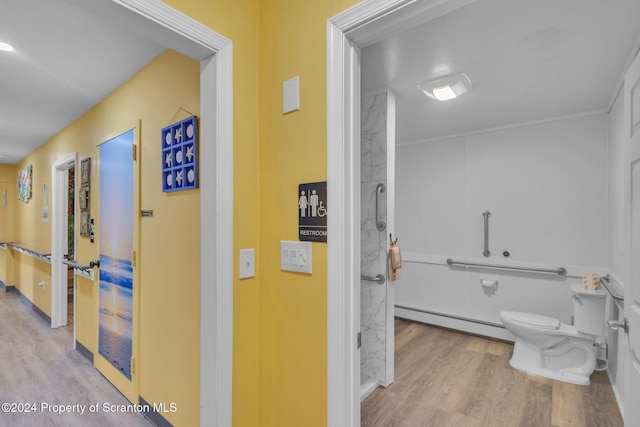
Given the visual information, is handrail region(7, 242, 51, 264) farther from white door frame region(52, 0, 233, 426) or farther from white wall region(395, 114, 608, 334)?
white wall region(395, 114, 608, 334)

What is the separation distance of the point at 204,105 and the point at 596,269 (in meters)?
3.62

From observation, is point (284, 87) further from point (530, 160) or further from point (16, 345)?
point (16, 345)

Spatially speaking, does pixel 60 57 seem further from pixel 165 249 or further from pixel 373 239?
pixel 373 239

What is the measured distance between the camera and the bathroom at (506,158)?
174 centimetres

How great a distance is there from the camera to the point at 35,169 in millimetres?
4832

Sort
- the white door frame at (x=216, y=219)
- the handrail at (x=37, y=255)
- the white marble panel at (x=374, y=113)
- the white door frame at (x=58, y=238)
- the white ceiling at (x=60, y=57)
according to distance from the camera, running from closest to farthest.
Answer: the white door frame at (x=216, y=219) → the white ceiling at (x=60, y=57) → the white marble panel at (x=374, y=113) → the white door frame at (x=58, y=238) → the handrail at (x=37, y=255)

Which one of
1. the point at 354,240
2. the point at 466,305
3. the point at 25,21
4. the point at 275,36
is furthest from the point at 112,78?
the point at 466,305

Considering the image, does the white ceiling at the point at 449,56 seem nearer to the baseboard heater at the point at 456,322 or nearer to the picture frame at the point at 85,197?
the picture frame at the point at 85,197

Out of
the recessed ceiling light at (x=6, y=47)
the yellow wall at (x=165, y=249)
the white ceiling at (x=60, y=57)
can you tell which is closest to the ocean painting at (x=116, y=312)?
the yellow wall at (x=165, y=249)

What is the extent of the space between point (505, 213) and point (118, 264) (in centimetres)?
373

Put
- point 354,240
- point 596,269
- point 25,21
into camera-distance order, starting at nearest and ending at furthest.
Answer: point 354,240 → point 25,21 → point 596,269

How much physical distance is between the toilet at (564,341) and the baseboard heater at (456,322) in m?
0.53

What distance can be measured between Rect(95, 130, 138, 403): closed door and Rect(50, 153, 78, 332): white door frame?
166cm

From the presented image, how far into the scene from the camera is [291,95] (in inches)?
49.0
